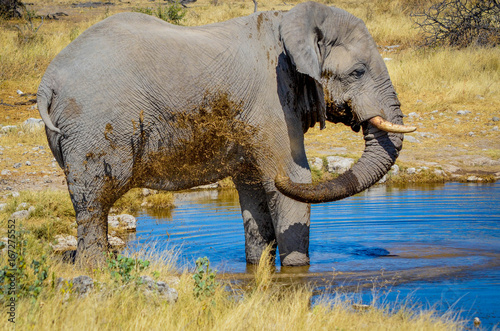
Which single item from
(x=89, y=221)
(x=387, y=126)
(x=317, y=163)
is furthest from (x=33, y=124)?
(x=387, y=126)

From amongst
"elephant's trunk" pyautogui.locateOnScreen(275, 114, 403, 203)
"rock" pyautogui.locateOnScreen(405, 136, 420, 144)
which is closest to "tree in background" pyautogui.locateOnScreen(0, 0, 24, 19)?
"rock" pyautogui.locateOnScreen(405, 136, 420, 144)

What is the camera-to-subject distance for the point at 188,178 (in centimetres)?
581

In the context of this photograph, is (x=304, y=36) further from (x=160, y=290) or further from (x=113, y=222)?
(x=113, y=222)

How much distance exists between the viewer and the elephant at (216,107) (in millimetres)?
5141

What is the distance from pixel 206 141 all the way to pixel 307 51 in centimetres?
118

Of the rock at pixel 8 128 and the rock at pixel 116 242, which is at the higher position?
the rock at pixel 8 128

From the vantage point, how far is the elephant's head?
550 cm

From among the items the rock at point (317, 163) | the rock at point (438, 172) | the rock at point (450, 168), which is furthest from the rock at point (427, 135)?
the rock at point (317, 163)

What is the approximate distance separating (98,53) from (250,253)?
264 centimetres

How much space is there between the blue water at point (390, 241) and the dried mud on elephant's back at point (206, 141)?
50.8 inches

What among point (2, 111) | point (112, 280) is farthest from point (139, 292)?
point (2, 111)

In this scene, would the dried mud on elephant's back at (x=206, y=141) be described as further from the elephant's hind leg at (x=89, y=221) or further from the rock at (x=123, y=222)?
the rock at (x=123, y=222)

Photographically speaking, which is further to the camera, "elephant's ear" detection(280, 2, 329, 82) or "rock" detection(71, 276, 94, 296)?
"elephant's ear" detection(280, 2, 329, 82)

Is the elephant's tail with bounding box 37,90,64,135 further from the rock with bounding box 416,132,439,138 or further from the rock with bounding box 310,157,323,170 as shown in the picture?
the rock with bounding box 416,132,439,138
